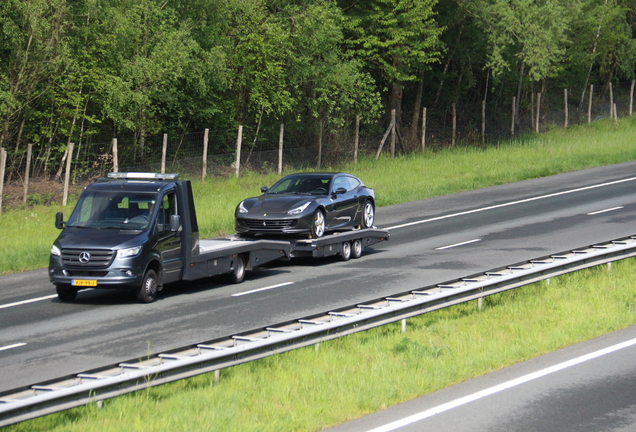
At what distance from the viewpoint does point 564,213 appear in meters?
23.3

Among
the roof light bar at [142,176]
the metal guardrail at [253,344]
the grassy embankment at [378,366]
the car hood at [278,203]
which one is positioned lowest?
the grassy embankment at [378,366]

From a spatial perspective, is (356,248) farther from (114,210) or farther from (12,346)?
(12,346)

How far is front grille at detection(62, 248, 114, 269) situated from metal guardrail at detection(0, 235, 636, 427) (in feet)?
13.6

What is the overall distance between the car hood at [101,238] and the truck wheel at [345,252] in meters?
5.26

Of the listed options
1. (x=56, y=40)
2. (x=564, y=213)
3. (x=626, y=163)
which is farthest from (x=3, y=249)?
(x=626, y=163)

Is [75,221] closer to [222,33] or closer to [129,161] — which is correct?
[129,161]

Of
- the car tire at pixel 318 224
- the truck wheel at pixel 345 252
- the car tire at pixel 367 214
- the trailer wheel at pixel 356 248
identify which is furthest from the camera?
the car tire at pixel 367 214

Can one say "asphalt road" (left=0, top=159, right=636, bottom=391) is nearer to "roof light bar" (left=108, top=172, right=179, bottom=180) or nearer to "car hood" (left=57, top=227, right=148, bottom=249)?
"car hood" (left=57, top=227, right=148, bottom=249)

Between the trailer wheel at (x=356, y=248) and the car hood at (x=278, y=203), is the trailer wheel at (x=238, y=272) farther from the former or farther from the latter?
the trailer wheel at (x=356, y=248)

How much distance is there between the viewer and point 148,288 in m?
13.7

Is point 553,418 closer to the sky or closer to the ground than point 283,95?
closer to the ground

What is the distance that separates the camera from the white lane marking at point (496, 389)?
23.5 feet

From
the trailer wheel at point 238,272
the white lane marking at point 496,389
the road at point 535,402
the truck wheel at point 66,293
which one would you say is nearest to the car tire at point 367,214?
the trailer wheel at point 238,272

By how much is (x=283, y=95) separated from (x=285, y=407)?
26.9m
